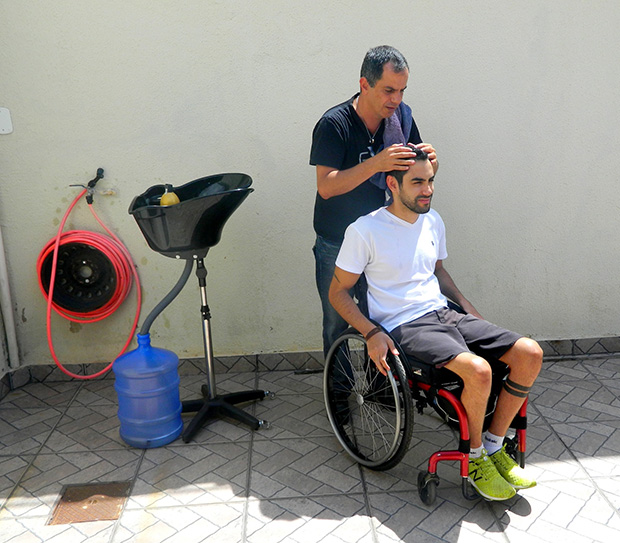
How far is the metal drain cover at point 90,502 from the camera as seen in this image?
2.59 m

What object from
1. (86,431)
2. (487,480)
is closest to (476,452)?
(487,480)

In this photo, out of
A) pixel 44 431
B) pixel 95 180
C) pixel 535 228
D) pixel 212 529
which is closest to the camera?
pixel 212 529

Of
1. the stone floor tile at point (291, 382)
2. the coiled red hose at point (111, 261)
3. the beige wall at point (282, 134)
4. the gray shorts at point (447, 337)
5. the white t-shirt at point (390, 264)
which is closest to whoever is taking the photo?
the gray shorts at point (447, 337)

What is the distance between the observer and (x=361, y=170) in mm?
2701

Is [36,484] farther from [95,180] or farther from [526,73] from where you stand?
[526,73]

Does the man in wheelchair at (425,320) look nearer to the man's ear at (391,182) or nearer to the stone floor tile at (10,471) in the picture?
the man's ear at (391,182)

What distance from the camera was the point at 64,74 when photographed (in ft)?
11.3

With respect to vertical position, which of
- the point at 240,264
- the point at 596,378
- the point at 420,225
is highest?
the point at 420,225

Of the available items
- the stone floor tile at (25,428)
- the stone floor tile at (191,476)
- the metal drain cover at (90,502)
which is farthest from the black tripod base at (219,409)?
the stone floor tile at (25,428)

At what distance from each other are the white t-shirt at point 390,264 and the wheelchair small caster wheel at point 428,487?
2.05 ft

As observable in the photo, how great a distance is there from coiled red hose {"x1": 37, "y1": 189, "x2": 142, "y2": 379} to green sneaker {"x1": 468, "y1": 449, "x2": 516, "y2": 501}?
2.06 metres

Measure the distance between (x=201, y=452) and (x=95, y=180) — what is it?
1632mm

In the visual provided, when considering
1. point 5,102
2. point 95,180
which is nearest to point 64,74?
point 5,102

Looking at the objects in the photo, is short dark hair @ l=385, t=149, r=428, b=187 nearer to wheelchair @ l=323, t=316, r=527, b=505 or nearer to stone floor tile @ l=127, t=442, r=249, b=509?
wheelchair @ l=323, t=316, r=527, b=505
